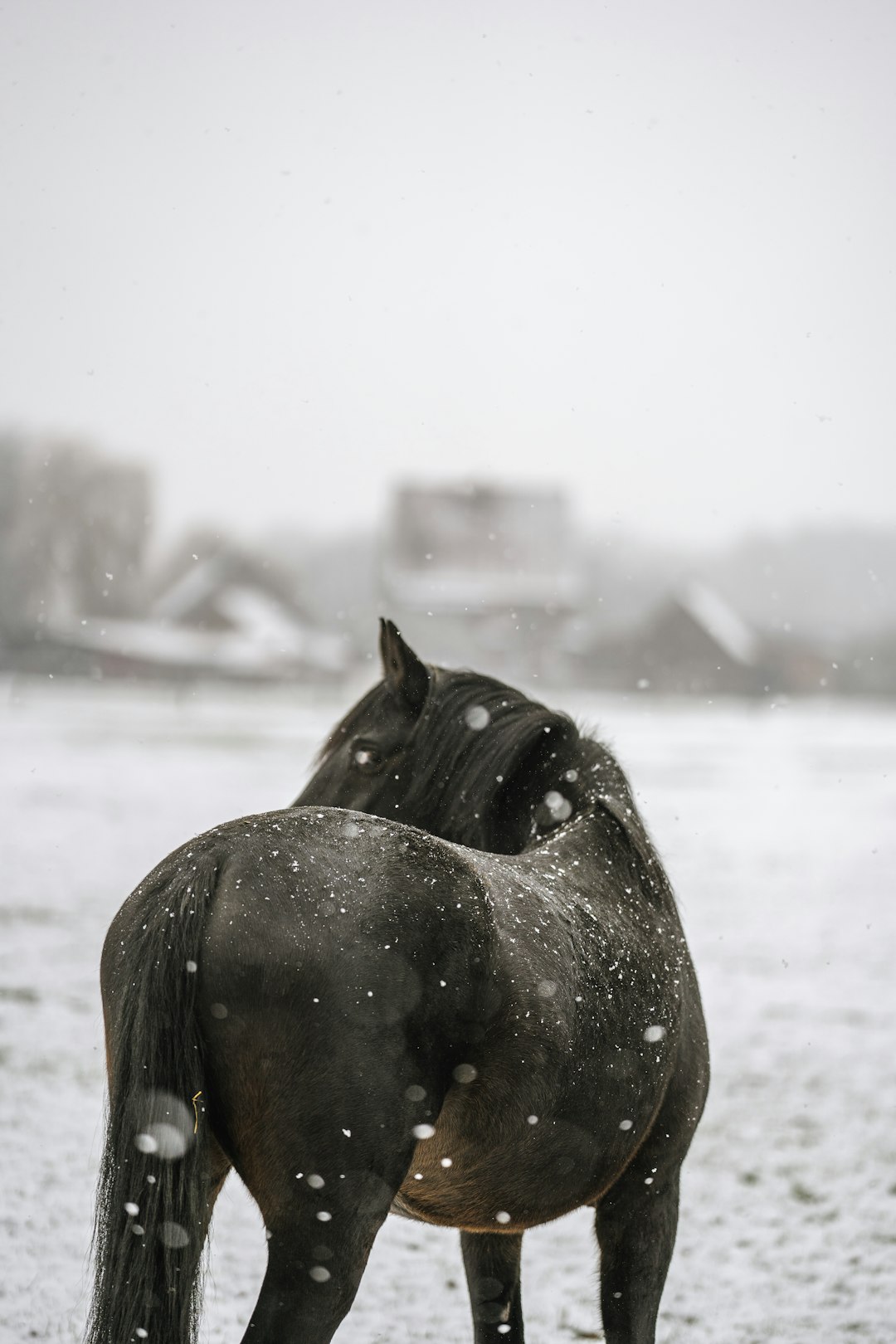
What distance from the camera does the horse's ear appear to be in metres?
2.15

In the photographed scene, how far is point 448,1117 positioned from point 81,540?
3465 cm

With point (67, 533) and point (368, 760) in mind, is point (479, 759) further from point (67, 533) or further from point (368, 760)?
point (67, 533)

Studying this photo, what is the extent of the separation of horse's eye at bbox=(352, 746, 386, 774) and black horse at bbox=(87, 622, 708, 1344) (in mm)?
553

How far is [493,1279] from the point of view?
2.28 meters

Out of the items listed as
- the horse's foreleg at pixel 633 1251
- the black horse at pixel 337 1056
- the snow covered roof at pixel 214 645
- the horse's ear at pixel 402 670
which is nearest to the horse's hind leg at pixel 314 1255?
the black horse at pixel 337 1056

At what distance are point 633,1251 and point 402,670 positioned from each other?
1.13 meters

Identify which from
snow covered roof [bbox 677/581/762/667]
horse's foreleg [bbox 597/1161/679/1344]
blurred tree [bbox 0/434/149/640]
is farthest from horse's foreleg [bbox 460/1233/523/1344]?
snow covered roof [bbox 677/581/762/667]

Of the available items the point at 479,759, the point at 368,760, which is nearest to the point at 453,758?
the point at 479,759

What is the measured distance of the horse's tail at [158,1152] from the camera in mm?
1414

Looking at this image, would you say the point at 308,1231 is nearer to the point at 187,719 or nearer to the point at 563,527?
the point at 187,719

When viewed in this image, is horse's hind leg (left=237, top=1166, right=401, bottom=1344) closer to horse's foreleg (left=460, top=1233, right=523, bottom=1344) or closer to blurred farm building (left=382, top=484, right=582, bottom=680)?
horse's foreleg (left=460, top=1233, right=523, bottom=1344)

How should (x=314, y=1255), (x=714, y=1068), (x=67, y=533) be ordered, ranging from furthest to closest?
1. (x=67, y=533)
2. (x=714, y=1068)
3. (x=314, y=1255)

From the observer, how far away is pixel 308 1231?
4.61 feet

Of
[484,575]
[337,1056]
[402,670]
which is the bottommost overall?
[337,1056]
